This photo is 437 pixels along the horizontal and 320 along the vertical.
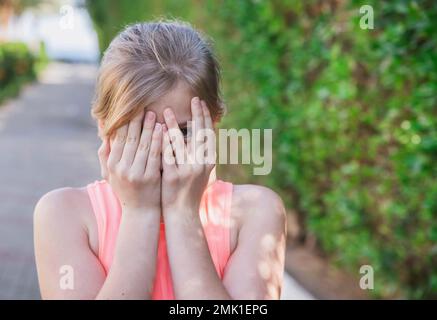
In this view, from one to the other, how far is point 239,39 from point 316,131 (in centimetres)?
240

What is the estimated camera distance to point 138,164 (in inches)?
68.9

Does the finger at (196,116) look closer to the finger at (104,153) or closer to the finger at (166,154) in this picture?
the finger at (166,154)

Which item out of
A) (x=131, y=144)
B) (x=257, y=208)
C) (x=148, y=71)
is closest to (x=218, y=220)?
(x=257, y=208)

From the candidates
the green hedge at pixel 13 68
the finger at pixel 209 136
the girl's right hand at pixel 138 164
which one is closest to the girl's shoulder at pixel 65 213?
the girl's right hand at pixel 138 164

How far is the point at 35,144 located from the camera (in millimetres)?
14477

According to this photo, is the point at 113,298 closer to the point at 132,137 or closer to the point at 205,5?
the point at 132,137

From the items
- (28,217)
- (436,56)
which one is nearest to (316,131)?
(436,56)

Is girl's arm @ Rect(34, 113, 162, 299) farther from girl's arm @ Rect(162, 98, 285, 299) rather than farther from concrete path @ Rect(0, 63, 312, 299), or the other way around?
concrete path @ Rect(0, 63, 312, 299)

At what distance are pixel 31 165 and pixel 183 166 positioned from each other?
34.2ft

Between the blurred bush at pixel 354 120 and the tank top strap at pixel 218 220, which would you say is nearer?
the tank top strap at pixel 218 220

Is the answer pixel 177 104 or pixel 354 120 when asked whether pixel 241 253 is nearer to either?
pixel 177 104

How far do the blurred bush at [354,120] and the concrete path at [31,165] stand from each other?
2.08 ft

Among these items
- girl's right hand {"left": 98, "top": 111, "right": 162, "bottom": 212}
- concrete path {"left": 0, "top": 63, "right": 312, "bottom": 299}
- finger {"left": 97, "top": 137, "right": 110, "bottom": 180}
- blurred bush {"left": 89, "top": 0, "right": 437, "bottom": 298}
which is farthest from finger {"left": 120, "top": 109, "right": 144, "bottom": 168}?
concrete path {"left": 0, "top": 63, "right": 312, "bottom": 299}

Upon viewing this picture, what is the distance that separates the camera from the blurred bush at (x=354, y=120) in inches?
146
